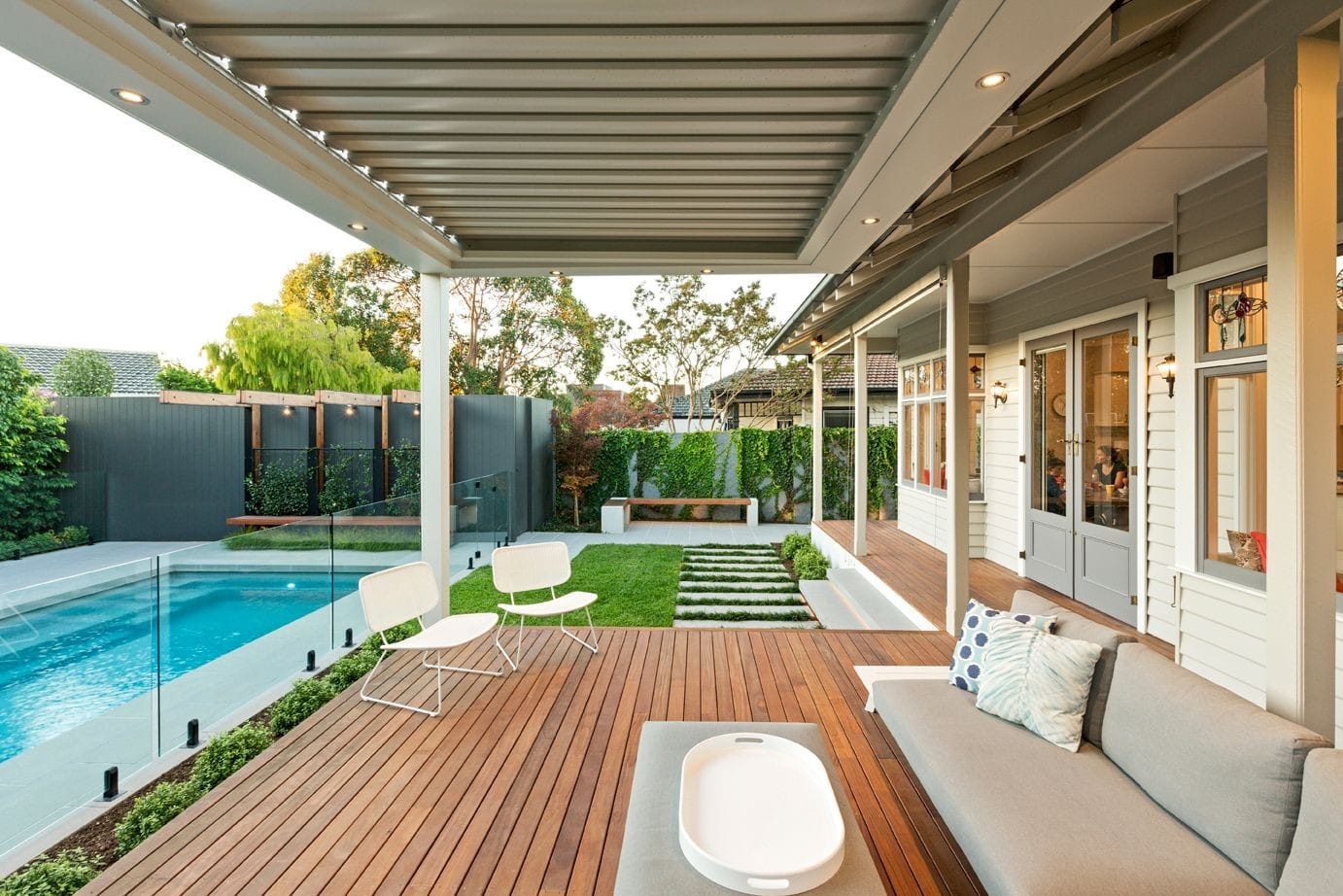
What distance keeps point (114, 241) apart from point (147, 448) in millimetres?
13951

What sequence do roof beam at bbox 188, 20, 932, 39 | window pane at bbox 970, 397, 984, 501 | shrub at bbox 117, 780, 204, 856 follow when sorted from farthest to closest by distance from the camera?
window pane at bbox 970, 397, 984, 501
shrub at bbox 117, 780, 204, 856
roof beam at bbox 188, 20, 932, 39

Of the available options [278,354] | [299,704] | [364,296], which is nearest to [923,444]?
[299,704]

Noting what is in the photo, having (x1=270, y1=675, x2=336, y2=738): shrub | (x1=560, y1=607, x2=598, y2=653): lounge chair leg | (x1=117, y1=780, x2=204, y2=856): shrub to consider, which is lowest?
(x1=117, y1=780, x2=204, y2=856): shrub

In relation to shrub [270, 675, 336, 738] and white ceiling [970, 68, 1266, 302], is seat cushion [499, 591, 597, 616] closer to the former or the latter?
Result: shrub [270, 675, 336, 738]

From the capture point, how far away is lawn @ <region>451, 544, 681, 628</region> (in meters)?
6.27

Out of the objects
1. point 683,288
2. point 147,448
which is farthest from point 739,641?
point 683,288

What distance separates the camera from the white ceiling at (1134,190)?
8.64 ft

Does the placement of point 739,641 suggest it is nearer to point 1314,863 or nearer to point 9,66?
point 1314,863

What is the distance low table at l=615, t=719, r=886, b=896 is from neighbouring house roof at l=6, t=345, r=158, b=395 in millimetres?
23614

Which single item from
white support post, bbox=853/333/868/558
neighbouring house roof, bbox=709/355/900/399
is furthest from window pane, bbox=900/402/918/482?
neighbouring house roof, bbox=709/355/900/399

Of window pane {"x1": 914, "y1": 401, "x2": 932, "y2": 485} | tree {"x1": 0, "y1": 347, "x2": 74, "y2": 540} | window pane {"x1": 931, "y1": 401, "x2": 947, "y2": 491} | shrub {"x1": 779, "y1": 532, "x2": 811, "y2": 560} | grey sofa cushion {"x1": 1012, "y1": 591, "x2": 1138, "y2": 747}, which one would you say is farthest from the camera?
tree {"x1": 0, "y1": 347, "x2": 74, "y2": 540}

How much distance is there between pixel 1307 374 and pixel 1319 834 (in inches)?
46.9

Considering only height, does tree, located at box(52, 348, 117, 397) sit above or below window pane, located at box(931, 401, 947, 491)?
above

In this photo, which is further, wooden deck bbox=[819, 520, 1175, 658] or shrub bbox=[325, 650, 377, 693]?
wooden deck bbox=[819, 520, 1175, 658]
